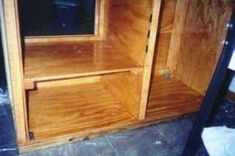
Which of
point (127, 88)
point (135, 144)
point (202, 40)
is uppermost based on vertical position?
point (202, 40)

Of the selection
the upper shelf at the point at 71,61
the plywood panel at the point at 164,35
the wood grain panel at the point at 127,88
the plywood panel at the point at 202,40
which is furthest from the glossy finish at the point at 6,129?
the plywood panel at the point at 202,40

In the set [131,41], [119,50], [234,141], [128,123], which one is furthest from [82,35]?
[234,141]

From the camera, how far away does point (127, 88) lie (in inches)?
47.3

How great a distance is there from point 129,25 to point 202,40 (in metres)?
0.49

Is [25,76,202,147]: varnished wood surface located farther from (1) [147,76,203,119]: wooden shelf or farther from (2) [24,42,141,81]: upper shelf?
(2) [24,42,141,81]: upper shelf

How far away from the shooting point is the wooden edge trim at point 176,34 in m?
1.46

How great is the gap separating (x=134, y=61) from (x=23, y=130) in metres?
0.54

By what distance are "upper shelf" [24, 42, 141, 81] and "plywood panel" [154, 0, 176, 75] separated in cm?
39

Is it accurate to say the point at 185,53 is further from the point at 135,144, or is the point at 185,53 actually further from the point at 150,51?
the point at 135,144

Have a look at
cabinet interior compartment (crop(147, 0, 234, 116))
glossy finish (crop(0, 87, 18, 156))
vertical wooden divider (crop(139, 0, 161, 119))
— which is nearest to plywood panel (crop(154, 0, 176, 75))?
cabinet interior compartment (crop(147, 0, 234, 116))

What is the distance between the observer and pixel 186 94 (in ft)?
4.69

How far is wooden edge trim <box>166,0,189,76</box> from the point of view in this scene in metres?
1.46

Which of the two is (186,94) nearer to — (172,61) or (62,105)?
(172,61)

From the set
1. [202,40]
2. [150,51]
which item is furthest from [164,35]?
[150,51]
